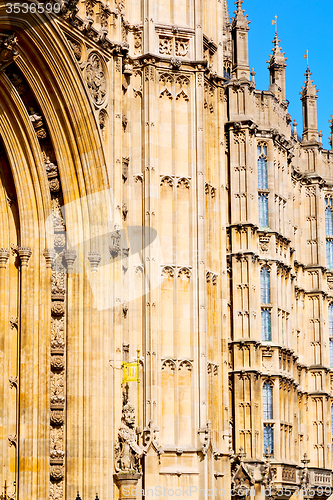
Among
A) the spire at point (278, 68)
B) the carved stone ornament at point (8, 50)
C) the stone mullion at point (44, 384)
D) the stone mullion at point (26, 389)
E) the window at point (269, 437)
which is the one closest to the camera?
the carved stone ornament at point (8, 50)

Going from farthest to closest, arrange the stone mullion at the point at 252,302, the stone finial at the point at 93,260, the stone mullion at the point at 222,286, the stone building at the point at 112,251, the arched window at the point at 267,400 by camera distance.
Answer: the arched window at the point at 267,400, the stone mullion at the point at 252,302, the stone mullion at the point at 222,286, the stone finial at the point at 93,260, the stone building at the point at 112,251

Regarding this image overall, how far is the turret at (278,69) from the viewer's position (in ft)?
141

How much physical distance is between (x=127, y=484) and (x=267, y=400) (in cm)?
1529

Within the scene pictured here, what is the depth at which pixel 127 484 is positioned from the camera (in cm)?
2400

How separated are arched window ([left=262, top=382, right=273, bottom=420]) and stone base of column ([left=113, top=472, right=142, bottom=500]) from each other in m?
15.0

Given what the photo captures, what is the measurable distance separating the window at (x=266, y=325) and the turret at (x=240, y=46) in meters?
8.84

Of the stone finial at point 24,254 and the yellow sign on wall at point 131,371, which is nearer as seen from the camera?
the stone finial at point 24,254

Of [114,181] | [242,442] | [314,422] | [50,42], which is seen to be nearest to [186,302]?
[114,181]

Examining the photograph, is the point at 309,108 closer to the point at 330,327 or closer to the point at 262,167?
the point at 262,167

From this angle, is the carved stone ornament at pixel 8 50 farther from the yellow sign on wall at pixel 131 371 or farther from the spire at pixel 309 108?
the spire at pixel 309 108

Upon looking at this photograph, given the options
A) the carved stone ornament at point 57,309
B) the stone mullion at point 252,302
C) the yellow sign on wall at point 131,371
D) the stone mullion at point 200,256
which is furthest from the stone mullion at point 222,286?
the stone mullion at point 252,302

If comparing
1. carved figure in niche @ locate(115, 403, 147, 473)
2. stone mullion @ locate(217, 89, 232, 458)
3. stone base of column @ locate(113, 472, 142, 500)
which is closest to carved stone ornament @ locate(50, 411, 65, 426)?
carved figure in niche @ locate(115, 403, 147, 473)

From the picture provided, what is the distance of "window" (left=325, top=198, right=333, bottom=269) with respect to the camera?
155 ft

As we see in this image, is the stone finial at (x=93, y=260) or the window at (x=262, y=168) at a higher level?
the window at (x=262, y=168)
